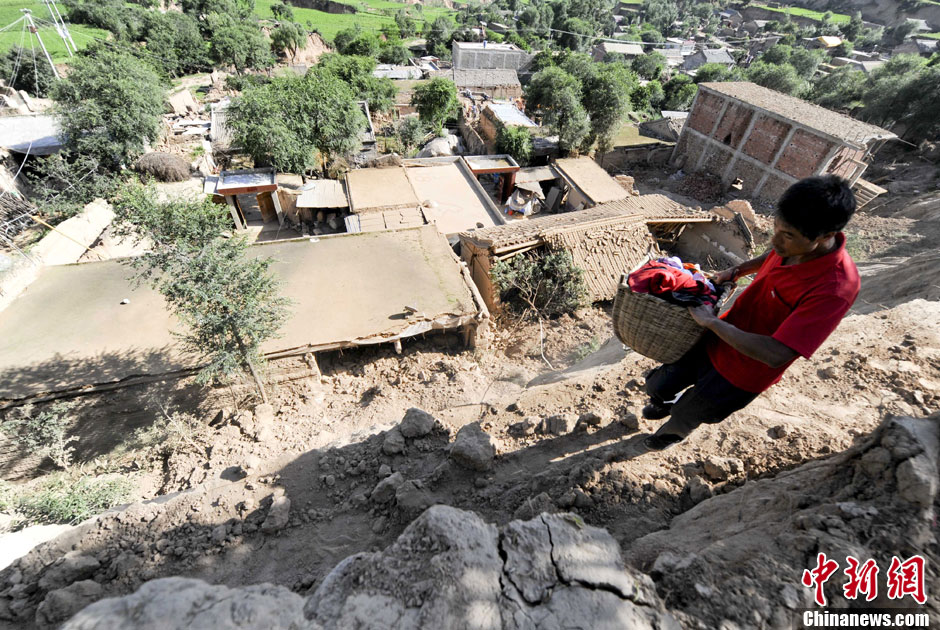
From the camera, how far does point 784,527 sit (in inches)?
84.7

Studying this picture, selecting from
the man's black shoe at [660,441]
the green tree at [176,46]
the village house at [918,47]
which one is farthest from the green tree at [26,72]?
the village house at [918,47]

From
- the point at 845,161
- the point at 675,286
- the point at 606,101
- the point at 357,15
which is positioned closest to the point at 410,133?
the point at 606,101

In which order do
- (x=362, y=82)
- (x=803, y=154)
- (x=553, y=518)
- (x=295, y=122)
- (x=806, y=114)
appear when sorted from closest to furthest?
(x=553, y=518) → (x=295, y=122) → (x=803, y=154) → (x=806, y=114) → (x=362, y=82)

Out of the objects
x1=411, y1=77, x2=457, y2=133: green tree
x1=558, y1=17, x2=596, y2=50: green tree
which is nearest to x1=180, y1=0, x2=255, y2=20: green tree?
x1=411, y1=77, x2=457, y2=133: green tree

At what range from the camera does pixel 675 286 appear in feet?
9.00

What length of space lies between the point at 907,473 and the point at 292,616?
9.84ft

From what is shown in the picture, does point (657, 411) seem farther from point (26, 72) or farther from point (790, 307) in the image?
point (26, 72)

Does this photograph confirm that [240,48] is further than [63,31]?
Yes

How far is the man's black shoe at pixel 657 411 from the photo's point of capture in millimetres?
3535

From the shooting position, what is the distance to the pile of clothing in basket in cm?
268

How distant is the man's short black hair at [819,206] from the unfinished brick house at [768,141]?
20.5m

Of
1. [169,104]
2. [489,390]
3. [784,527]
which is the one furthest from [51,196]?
[784,527]

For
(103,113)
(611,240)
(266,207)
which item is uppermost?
(611,240)

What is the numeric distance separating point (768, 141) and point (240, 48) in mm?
41317
